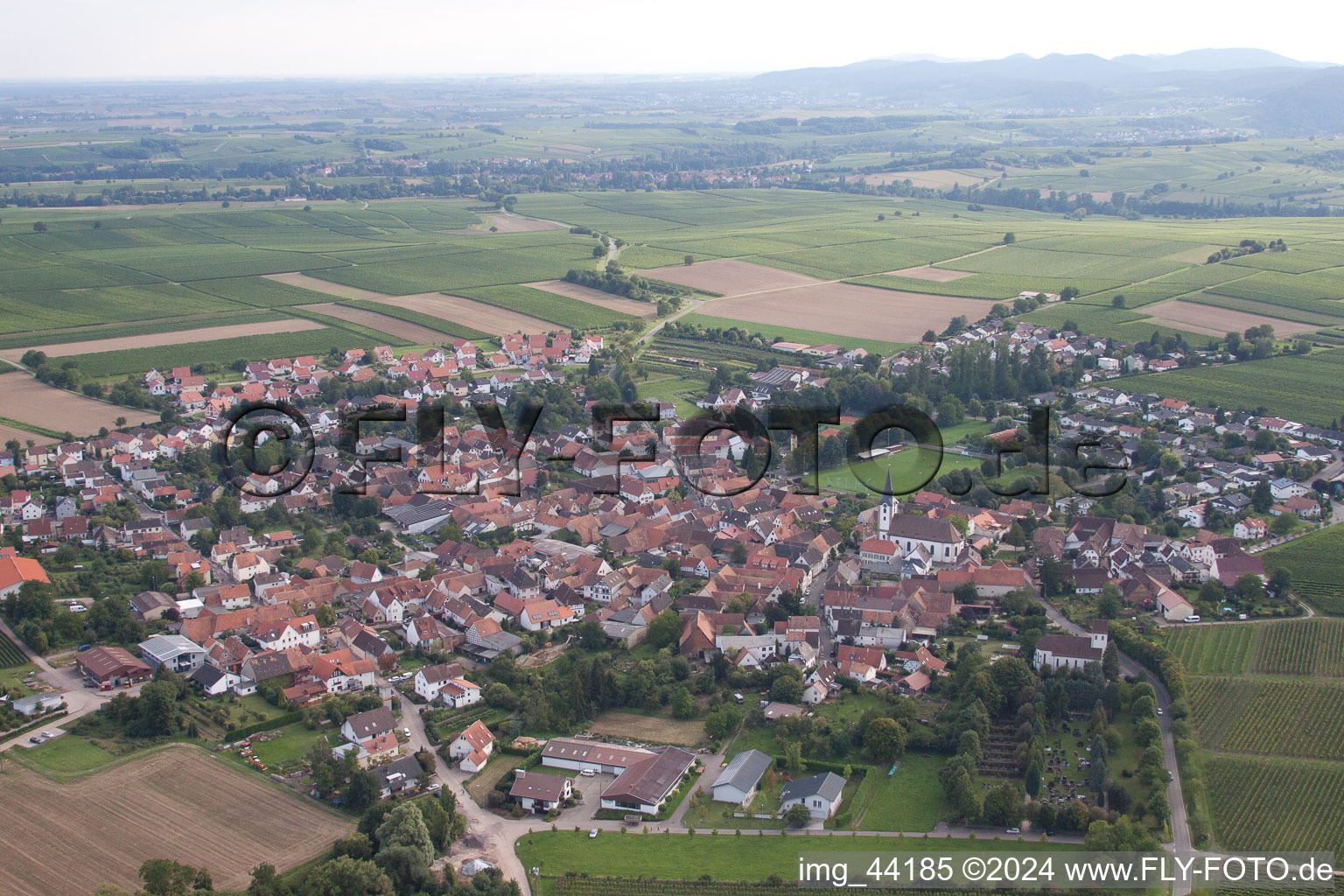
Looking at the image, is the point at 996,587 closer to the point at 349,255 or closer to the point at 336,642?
the point at 336,642

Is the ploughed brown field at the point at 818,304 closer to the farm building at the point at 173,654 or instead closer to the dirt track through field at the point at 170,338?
Answer: the dirt track through field at the point at 170,338

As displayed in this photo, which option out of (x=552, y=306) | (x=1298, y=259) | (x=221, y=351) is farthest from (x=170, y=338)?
(x=1298, y=259)

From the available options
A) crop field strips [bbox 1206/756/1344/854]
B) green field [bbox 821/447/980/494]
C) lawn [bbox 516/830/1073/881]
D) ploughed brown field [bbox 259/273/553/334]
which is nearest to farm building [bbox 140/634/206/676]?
lawn [bbox 516/830/1073/881]

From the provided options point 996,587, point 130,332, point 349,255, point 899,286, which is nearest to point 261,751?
point 996,587

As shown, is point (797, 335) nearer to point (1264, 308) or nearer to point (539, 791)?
point (1264, 308)

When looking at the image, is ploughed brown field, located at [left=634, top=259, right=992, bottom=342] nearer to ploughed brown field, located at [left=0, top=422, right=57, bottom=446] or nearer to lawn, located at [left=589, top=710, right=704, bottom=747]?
ploughed brown field, located at [left=0, top=422, right=57, bottom=446]

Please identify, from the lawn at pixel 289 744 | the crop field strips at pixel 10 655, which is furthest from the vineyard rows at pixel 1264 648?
the crop field strips at pixel 10 655

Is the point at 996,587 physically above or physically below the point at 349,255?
below

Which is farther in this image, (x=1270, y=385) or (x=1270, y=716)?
(x=1270, y=385)
